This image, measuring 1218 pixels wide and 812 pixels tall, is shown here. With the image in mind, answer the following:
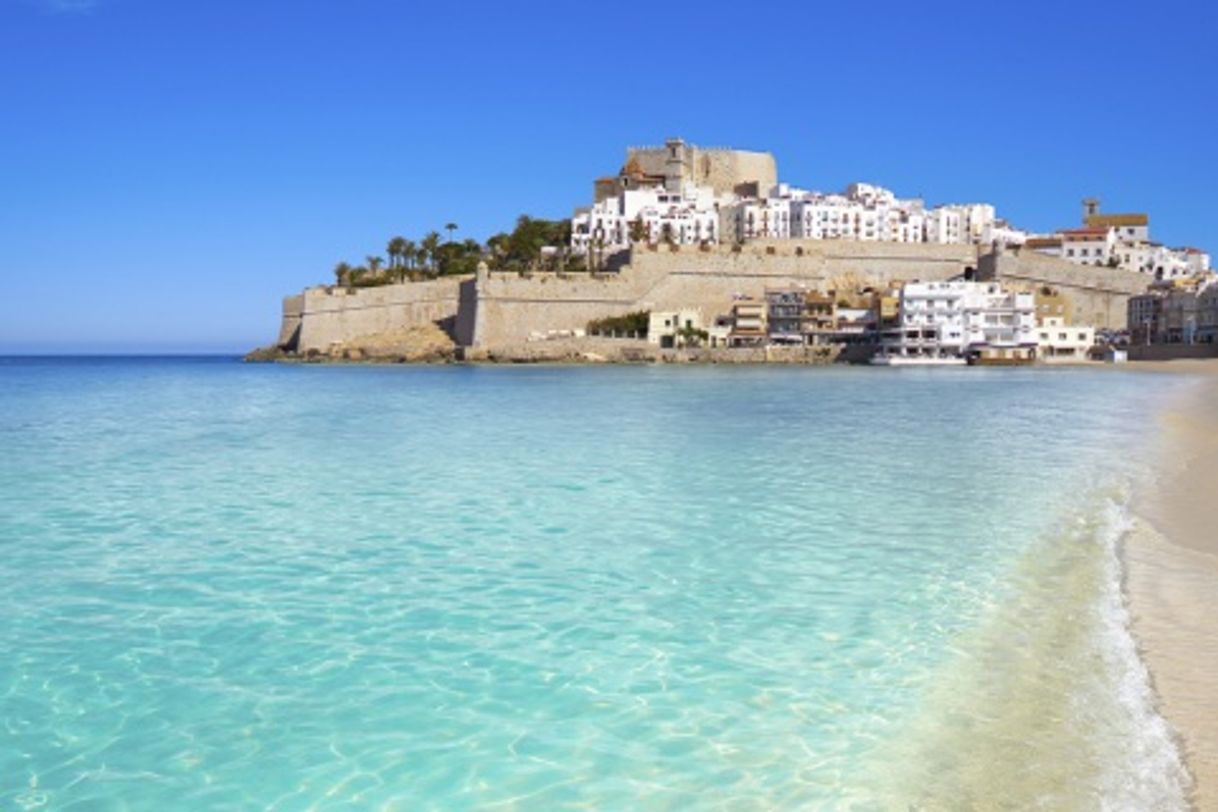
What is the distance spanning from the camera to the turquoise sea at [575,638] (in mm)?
3324

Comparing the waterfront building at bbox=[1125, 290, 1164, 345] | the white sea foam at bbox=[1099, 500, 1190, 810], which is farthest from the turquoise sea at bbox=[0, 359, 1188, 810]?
the waterfront building at bbox=[1125, 290, 1164, 345]

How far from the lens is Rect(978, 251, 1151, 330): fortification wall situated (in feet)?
173

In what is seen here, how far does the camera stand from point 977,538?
697 cm

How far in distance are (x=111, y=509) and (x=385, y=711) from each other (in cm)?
560

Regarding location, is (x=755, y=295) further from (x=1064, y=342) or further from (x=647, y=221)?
(x=1064, y=342)

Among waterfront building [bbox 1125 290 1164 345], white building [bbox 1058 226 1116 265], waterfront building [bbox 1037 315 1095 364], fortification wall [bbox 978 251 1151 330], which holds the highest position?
white building [bbox 1058 226 1116 265]

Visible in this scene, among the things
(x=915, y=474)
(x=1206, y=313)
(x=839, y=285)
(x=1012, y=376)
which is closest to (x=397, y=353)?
(x=839, y=285)

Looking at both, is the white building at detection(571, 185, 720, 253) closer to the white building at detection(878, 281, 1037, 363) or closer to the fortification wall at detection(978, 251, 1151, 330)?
the white building at detection(878, 281, 1037, 363)

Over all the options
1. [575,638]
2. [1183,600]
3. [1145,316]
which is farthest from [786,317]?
[575,638]

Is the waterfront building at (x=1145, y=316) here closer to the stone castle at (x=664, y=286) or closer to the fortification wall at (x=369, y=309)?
the stone castle at (x=664, y=286)

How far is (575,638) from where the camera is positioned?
477 cm

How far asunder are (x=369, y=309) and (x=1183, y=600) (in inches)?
2076

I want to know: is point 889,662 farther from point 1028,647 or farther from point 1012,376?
point 1012,376

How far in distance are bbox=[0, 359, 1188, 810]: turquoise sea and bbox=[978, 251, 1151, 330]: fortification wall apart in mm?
44921
